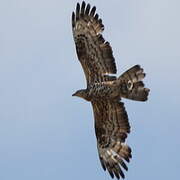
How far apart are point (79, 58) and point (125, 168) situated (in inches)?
117

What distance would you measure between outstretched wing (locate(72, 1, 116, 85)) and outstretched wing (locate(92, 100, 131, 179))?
0.74 m

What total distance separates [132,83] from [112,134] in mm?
1825

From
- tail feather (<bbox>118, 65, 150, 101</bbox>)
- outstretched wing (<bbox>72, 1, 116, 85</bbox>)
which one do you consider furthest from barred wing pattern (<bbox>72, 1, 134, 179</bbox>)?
tail feather (<bbox>118, 65, 150, 101</bbox>)

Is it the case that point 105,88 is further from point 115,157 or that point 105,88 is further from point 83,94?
point 115,157

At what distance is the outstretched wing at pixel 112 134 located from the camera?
1512 cm

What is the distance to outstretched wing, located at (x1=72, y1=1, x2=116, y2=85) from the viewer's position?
1512 cm

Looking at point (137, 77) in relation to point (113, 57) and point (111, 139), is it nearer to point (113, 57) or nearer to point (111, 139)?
point (113, 57)

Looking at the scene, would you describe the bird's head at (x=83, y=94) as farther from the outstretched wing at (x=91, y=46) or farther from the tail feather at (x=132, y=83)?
the tail feather at (x=132, y=83)

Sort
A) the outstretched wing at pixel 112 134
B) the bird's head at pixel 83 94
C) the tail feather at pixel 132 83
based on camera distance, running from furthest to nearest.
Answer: the outstretched wing at pixel 112 134 < the bird's head at pixel 83 94 < the tail feather at pixel 132 83

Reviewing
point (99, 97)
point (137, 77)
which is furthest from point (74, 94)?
point (137, 77)

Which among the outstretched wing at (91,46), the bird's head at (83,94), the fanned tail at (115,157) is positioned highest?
the outstretched wing at (91,46)

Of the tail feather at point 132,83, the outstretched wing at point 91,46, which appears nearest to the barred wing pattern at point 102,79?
the outstretched wing at point 91,46

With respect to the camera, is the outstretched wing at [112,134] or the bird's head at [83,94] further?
the outstretched wing at [112,134]

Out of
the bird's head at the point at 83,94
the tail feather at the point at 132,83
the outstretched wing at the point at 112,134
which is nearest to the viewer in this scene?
the tail feather at the point at 132,83
